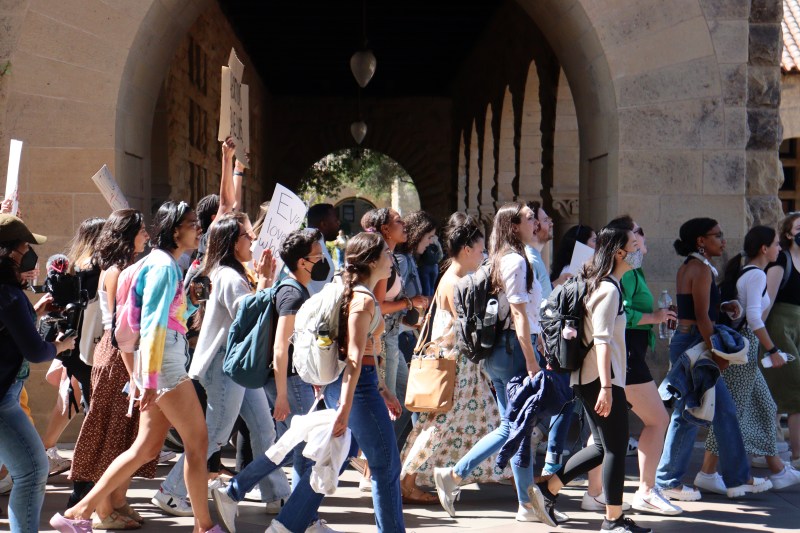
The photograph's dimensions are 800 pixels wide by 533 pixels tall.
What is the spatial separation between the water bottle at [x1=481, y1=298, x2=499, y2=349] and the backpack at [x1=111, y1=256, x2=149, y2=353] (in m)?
1.90

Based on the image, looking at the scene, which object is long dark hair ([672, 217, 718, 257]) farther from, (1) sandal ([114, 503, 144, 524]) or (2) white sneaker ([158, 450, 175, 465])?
(2) white sneaker ([158, 450, 175, 465])

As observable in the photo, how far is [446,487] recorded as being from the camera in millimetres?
5875

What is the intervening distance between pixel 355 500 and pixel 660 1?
4438mm

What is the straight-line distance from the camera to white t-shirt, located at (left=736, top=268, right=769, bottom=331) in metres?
6.75

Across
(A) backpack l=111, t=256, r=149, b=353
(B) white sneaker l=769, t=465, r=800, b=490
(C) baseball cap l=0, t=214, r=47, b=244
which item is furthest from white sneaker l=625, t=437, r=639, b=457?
(C) baseball cap l=0, t=214, r=47, b=244

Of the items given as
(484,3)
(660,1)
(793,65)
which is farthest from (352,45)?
(660,1)

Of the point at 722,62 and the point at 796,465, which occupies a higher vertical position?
the point at 722,62

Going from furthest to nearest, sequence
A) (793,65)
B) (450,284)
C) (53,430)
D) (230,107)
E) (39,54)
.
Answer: (793,65), (39,54), (230,107), (53,430), (450,284)

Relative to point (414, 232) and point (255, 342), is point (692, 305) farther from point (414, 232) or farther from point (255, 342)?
point (255, 342)

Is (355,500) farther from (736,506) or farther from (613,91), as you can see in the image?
(613,91)

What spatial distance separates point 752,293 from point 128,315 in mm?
3976

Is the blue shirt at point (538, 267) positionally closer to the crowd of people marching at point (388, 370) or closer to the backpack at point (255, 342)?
the crowd of people marching at point (388, 370)

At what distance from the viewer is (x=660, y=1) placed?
809 centimetres

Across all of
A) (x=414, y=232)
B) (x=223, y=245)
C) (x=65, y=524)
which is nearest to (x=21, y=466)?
(x=65, y=524)
